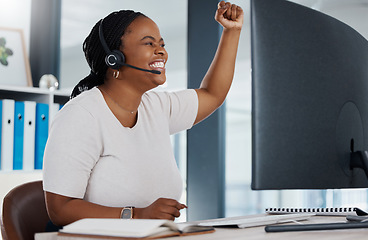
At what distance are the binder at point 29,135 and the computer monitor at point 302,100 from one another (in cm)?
190

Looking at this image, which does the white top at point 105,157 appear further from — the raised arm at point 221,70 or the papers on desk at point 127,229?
the papers on desk at point 127,229

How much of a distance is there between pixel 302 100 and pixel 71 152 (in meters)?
0.56

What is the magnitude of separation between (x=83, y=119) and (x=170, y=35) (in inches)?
119

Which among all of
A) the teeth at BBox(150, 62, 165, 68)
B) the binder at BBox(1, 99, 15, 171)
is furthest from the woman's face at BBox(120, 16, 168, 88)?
the binder at BBox(1, 99, 15, 171)

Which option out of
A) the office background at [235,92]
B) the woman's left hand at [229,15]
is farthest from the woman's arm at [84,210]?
the office background at [235,92]

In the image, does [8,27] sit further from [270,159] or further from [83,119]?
[270,159]

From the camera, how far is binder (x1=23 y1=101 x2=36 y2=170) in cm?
249

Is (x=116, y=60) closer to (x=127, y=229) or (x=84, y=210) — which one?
(x=84, y=210)

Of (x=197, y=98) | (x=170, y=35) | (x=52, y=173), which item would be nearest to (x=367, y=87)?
(x=197, y=98)

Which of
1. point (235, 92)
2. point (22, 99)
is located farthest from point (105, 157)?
point (235, 92)

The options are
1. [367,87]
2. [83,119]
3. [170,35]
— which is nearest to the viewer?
[367,87]

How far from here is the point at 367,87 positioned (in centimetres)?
101

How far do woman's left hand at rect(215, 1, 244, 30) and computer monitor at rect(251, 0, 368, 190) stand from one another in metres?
0.40

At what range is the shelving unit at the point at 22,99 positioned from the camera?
251 cm
